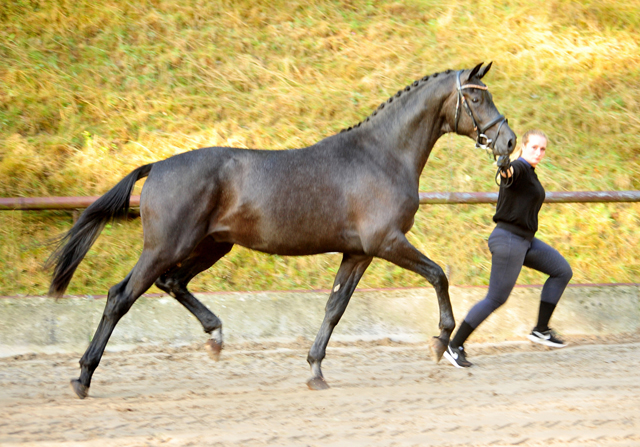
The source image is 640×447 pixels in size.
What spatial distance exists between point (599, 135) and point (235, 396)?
664 centimetres

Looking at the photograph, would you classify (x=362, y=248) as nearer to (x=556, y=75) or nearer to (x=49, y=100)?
(x=49, y=100)

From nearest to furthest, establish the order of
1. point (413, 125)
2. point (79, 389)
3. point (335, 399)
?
1. point (335, 399)
2. point (79, 389)
3. point (413, 125)

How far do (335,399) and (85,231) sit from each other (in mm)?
2102

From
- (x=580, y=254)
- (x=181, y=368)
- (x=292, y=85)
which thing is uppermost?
(x=292, y=85)

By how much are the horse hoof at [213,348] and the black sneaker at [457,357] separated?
5.54ft

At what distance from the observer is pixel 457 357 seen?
4.62 m

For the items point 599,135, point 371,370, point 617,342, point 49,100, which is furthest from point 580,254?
point 49,100

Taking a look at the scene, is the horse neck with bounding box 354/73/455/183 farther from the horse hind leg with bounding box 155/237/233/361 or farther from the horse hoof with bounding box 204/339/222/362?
the horse hoof with bounding box 204/339/222/362

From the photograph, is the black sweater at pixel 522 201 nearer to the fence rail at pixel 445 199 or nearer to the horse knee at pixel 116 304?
the fence rail at pixel 445 199

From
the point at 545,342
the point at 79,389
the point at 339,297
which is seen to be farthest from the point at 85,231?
the point at 545,342

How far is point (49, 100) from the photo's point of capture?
7703 millimetres

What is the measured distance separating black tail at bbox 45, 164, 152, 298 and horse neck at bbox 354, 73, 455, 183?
162 cm

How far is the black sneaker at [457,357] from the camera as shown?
15.1 ft

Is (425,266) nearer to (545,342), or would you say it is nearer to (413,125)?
(413,125)
